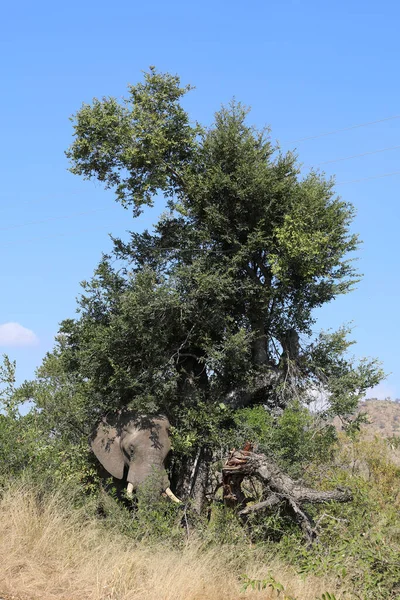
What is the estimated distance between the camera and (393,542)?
11.5 meters

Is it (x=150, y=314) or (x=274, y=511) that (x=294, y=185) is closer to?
(x=150, y=314)

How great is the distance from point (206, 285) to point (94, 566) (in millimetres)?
6998

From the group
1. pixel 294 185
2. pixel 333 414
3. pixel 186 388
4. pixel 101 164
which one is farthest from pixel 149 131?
pixel 333 414

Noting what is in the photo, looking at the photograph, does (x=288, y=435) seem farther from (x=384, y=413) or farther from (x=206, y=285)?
(x=384, y=413)

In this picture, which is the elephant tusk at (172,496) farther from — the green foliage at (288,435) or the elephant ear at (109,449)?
the green foliage at (288,435)

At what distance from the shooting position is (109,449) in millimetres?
14797

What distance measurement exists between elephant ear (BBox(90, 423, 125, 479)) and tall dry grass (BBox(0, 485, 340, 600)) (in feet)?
10.2

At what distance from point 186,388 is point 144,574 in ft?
21.5

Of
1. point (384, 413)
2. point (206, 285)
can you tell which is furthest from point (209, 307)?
point (384, 413)

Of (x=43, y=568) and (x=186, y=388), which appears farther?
(x=186, y=388)

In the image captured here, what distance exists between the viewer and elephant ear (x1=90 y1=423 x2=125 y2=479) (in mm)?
14617

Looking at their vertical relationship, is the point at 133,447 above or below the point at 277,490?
above

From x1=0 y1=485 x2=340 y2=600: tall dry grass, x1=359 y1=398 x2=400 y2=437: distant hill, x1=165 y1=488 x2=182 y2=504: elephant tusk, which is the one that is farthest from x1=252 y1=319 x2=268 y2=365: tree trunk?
x1=359 y1=398 x2=400 y2=437: distant hill

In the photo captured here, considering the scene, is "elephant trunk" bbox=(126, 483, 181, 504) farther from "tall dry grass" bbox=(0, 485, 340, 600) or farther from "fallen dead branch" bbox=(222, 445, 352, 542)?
"tall dry grass" bbox=(0, 485, 340, 600)
